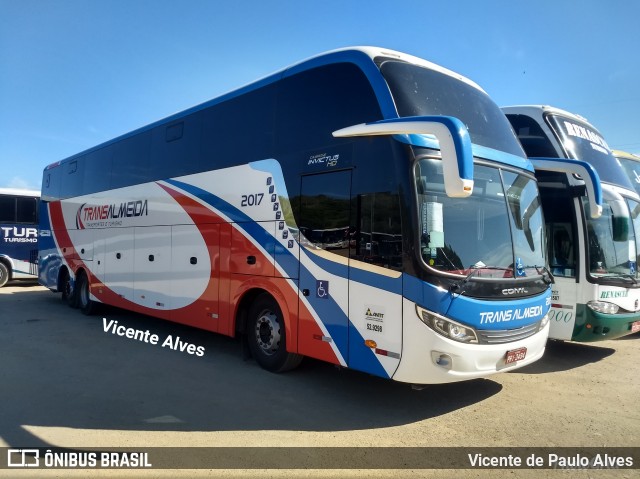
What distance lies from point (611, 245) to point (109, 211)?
32.5 ft

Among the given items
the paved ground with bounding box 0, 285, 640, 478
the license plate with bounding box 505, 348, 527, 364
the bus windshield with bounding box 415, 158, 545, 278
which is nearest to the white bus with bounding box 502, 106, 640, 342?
the paved ground with bounding box 0, 285, 640, 478

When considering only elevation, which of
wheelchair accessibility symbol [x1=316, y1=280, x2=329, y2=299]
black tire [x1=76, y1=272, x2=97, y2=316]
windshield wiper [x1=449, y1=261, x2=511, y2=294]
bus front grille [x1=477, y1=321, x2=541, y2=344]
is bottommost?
black tire [x1=76, y1=272, x2=97, y2=316]

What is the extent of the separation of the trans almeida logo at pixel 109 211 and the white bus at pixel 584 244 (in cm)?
735

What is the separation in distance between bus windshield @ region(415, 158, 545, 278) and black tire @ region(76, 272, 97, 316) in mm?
9580

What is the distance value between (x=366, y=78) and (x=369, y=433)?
3.85 m

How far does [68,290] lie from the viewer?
13305 mm

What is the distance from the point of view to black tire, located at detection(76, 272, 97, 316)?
1175 cm

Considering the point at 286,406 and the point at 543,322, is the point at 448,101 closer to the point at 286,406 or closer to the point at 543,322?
the point at 543,322

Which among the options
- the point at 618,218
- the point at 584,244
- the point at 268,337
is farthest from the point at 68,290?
the point at 618,218

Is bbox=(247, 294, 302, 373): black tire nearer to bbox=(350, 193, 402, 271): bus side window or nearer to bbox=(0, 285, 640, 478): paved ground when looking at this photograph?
bbox=(0, 285, 640, 478): paved ground

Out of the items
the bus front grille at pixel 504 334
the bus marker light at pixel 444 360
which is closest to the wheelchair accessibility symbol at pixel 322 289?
the bus marker light at pixel 444 360

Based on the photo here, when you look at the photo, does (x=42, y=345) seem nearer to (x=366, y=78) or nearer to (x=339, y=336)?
(x=339, y=336)

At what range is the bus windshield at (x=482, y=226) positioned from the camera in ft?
16.0

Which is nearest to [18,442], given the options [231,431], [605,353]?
[231,431]
